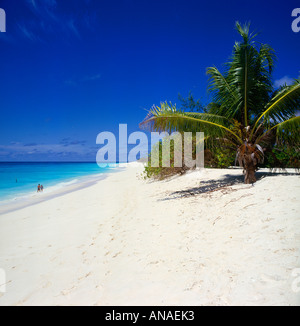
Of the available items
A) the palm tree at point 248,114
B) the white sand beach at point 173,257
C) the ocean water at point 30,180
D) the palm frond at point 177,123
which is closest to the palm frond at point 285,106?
the palm tree at point 248,114

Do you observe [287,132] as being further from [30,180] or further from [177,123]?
[30,180]

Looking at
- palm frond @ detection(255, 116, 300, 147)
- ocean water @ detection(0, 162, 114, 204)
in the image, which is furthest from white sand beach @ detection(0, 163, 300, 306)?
ocean water @ detection(0, 162, 114, 204)

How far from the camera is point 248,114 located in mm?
7195

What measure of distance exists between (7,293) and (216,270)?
2.97m

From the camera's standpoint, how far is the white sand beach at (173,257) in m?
2.13

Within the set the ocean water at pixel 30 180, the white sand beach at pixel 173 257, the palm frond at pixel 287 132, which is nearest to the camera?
the white sand beach at pixel 173 257

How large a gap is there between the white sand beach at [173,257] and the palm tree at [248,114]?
5.88 feet

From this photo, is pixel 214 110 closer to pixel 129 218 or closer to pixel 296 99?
pixel 296 99

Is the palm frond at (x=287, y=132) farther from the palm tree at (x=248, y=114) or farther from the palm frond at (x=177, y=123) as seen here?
the palm frond at (x=177, y=123)
